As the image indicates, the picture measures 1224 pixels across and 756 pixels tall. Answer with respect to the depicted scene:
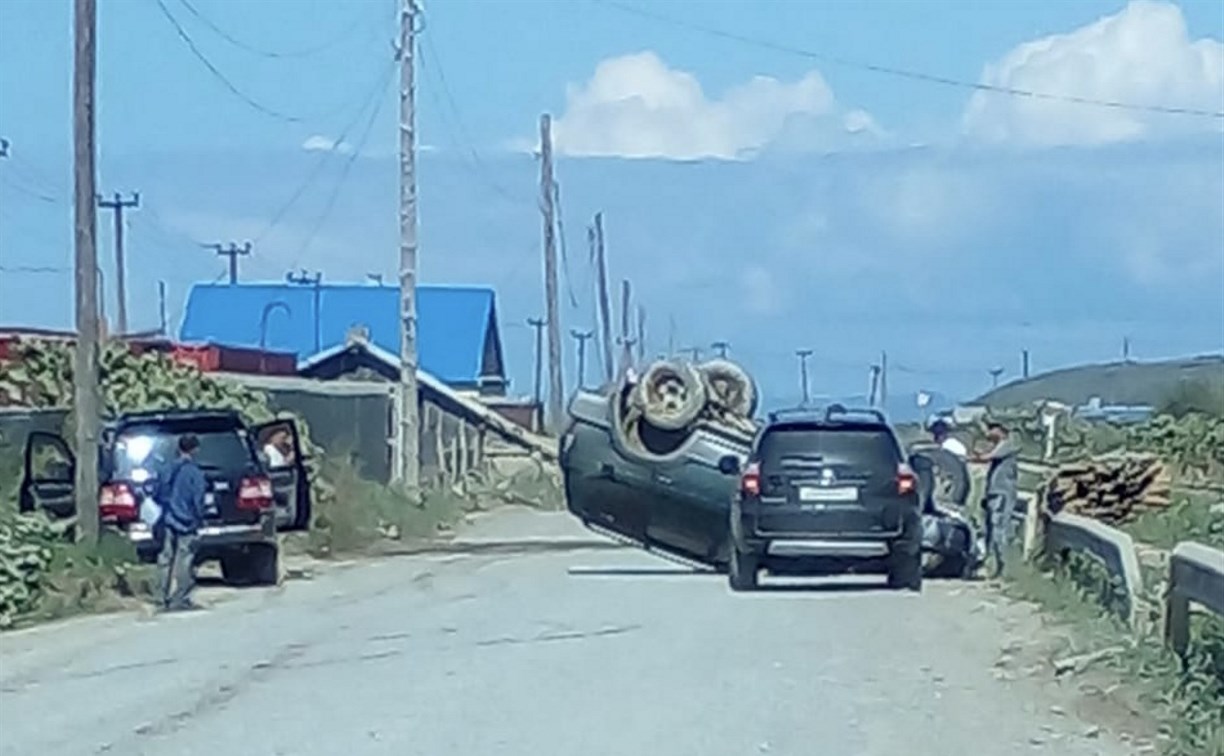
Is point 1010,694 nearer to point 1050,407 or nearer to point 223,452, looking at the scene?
point 223,452

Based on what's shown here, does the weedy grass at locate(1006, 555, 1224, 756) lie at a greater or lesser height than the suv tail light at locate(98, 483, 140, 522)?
lesser

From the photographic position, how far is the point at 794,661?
1933cm

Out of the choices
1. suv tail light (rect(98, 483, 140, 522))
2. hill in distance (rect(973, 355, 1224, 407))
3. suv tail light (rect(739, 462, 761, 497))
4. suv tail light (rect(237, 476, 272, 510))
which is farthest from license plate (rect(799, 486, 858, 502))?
hill in distance (rect(973, 355, 1224, 407))

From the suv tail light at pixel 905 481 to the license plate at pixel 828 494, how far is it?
0.42 meters

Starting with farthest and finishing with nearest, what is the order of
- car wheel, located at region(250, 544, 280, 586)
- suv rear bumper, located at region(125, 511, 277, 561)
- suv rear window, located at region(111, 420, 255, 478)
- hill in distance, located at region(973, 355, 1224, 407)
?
hill in distance, located at region(973, 355, 1224, 407) < car wheel, located at region(250, 544, 280, 586) < suv rear window, located at region(111, 420, 255, 478) < suv rear bumper, located at region(125, 511, 277, 561)

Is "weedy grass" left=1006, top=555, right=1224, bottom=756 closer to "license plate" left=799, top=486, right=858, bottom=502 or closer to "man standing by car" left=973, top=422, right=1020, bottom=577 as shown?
"license plate" left=799, top=486, right=858, bottom=502

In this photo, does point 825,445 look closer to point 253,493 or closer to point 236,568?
point 253,493

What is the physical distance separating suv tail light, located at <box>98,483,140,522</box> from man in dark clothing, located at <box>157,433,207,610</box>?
241cm

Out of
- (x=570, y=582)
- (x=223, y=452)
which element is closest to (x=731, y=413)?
(x=570, y=582)

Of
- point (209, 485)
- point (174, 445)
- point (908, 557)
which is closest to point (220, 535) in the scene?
point (209, 485)

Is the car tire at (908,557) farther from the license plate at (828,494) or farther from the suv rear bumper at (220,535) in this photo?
the suv rear bumper at (220,535)

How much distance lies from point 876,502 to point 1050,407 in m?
56.5

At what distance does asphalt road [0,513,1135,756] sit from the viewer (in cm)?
1495

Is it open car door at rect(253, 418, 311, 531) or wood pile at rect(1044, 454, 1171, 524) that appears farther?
wood pile at rect(1044, 454, 1171, 524)
